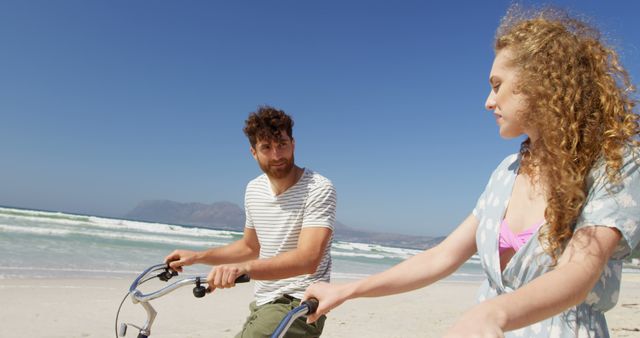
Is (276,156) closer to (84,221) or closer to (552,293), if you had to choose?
(552,293)

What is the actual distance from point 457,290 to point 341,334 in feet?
25.9

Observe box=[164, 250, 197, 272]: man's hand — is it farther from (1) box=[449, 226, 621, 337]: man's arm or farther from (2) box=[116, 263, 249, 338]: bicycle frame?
(1) box=[449, 226, 621, 337]: man's arm

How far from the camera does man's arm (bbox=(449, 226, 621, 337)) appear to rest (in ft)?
2.91

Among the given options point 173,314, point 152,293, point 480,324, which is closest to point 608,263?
point 480,324

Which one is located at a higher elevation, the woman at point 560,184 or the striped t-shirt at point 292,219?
the woman at point 560,184

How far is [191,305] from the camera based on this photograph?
8.73 metres

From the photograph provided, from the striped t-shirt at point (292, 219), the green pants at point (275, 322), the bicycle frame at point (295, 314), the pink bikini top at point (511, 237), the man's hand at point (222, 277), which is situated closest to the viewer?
the pink bikini top at point (511, 237)

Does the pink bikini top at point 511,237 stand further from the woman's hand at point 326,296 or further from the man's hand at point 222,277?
the man's hand at point 222,277

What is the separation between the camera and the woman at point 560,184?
1192 mm

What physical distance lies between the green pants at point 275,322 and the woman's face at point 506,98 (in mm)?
1756

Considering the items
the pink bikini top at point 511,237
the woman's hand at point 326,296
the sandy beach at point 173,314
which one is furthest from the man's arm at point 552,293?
the sandy beach at point 173,314

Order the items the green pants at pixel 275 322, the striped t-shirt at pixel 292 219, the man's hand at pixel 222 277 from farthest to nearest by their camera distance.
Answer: the striped t-shirt at pixel 292 219, the green pants at pixel 275 322, the man's hand at pixel 222 277

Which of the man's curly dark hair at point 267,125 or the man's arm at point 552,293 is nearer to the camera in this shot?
the man's arm at point 552,293

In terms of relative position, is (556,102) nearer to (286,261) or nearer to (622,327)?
(286,261)
